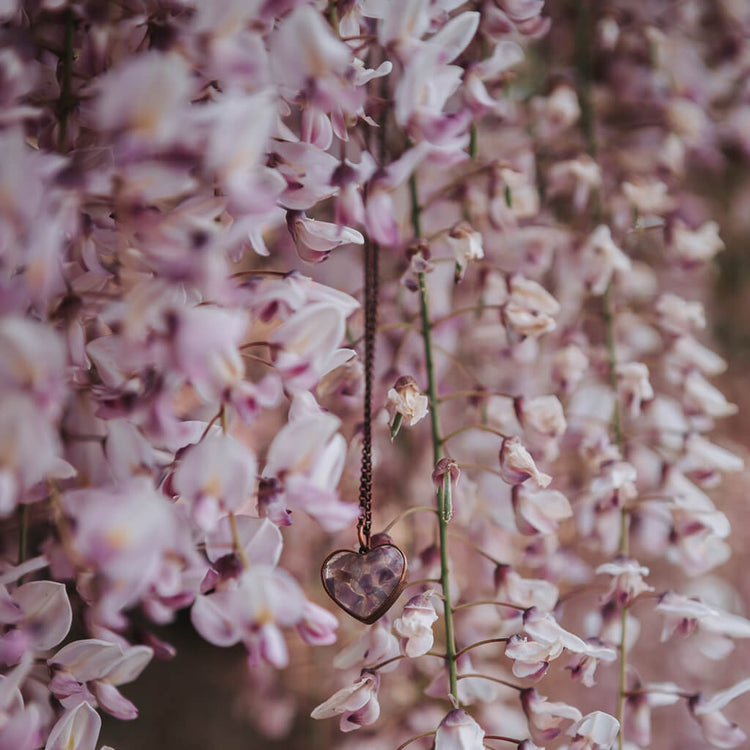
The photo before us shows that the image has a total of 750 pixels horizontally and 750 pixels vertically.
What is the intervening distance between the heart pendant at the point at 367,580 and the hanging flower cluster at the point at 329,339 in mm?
21

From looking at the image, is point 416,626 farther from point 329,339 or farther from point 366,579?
point 329,339

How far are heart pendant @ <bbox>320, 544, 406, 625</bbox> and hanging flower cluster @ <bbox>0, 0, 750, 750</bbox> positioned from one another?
0.8 inches

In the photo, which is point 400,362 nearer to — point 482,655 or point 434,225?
point 434,225

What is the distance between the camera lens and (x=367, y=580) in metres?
0.49

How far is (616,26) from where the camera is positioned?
29.0 inches

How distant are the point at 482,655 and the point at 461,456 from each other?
21 centimetres

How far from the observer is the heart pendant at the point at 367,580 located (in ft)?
1.61

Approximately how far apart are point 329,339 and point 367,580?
0.18 metres

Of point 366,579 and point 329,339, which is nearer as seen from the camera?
point 329,339

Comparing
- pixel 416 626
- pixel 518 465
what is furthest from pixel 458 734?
pixel 518 465

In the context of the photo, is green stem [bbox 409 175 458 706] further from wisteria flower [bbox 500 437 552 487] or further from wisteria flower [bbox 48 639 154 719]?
wisteria flower [bbox 48 639 154 719]

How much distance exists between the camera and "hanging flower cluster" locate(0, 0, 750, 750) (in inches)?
12.7

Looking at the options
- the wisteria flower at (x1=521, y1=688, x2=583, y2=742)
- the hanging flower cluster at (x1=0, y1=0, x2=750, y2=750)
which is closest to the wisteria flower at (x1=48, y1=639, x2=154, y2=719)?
the hanging flower cluster at (x1=0, y1=0, x2=750, y2=750)

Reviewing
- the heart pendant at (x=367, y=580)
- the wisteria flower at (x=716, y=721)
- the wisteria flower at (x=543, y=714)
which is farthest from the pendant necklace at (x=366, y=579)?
the wisteria flower at (x=716, y=721)
